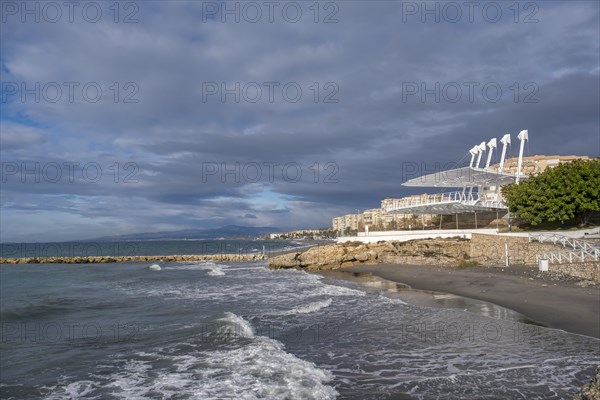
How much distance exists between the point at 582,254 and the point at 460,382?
16024 millimetres

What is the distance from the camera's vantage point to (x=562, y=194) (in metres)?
36.5

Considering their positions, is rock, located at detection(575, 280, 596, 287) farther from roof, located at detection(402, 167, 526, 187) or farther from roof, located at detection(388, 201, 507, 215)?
roof, located at detection(402, 167, 526, 187)

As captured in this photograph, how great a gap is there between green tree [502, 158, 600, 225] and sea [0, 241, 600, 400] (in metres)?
20.4

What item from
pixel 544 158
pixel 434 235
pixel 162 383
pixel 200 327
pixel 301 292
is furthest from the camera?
pixel 544 158

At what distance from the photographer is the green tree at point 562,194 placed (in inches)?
1390

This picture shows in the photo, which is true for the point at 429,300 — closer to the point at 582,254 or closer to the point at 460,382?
the point at 582,254

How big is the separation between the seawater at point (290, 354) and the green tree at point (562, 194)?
75.7 feet

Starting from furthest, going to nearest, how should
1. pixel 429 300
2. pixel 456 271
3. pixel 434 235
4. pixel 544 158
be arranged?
pixel 544 158, pixel 434 235, pixel 456 271, pixel 429 300

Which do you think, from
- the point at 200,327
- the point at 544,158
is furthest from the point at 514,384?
the point at 544,158

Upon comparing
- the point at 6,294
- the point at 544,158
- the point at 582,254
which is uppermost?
the point at 544,158

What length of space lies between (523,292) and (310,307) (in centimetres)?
904

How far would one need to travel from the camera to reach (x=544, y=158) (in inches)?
4158

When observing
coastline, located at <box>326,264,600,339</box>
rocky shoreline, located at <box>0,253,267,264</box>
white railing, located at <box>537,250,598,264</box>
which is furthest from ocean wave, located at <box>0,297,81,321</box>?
rocky shoreline, located at <box>0,253,267,264</box>

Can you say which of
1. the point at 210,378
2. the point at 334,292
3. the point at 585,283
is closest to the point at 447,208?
the point at 334,292
